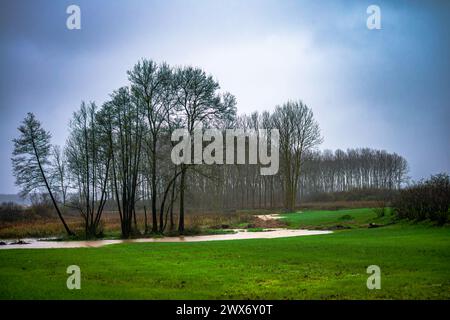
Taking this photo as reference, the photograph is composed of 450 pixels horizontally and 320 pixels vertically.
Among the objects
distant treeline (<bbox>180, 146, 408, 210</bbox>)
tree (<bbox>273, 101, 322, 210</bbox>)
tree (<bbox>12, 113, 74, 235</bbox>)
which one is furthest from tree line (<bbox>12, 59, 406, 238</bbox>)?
distant treeline (<bbox>180, 146, 408, 210</bbox>)

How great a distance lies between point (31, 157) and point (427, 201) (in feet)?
127

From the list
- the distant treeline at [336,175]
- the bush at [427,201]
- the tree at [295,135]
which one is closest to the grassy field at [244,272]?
the bush at [427,201]

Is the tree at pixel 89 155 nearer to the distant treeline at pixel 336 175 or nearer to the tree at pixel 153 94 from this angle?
the tree at pixel 153 94

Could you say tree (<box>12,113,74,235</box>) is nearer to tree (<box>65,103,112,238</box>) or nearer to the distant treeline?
tree (<box>65,103,112,238</box>)

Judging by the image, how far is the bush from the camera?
34.7 meters

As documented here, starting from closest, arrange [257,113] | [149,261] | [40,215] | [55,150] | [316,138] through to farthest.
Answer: [149,261] < [55,150] < [40,215] < [316,138] < [257,113]

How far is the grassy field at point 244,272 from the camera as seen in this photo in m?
12.9

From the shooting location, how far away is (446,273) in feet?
48.8

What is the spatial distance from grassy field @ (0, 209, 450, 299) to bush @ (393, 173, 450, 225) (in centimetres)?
930
